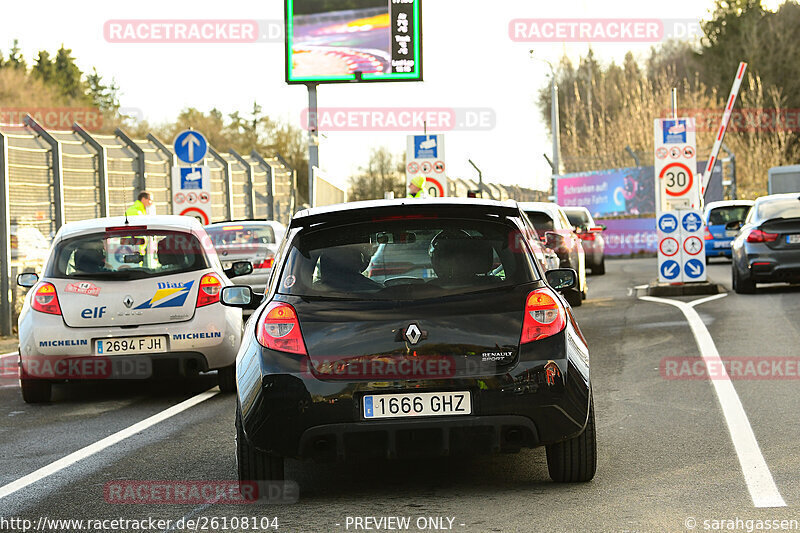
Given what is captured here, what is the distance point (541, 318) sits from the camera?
6312 millimetres

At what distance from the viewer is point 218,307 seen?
35.5ft

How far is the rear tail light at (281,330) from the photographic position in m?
6.25

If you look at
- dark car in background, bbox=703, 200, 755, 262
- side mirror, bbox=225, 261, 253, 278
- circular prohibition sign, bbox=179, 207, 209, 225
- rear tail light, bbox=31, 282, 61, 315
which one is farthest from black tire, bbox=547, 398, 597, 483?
dark car in background, bbox=703, 200, 755, 262

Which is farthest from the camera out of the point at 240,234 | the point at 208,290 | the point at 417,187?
the point at 240,234

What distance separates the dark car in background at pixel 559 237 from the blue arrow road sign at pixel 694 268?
64.9 inches

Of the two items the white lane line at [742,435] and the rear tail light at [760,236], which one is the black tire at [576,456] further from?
the rear tail light at [760,236]

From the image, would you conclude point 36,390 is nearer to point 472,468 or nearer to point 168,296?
point 168,296

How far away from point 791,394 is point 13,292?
38.4 feet

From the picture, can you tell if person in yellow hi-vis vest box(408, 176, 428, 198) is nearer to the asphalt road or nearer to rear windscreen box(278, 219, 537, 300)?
the asphalt road

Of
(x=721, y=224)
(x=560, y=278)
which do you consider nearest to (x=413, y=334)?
(x=560, y=278)

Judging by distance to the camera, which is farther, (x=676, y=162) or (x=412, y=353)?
(x=676, y=162)

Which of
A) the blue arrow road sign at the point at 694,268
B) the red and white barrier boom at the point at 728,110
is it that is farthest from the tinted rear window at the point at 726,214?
the blue arrow road sign at the point at 694,268

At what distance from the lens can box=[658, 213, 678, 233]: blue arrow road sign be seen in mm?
20250

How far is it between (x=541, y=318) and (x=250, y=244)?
1427 centimetres
